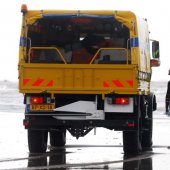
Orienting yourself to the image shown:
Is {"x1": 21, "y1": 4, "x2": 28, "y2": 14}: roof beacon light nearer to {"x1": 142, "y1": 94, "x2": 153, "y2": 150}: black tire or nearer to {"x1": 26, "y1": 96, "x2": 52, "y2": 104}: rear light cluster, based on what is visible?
{"x1": 26, "y1": 96, "x2": 52, "y2": 104}: rear light cluster

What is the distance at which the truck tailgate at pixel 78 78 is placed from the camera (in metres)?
14.7

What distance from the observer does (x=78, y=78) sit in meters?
14.8

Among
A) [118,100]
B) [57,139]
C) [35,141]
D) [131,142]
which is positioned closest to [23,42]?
[35,141]

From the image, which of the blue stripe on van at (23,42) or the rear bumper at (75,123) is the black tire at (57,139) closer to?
the rear bumper at (75,123)

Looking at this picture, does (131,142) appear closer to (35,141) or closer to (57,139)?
(35,141)

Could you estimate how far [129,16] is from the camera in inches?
602

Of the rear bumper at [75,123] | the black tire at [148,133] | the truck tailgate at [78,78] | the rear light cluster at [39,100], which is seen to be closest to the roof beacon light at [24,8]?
the truck tailgate at [78,78]

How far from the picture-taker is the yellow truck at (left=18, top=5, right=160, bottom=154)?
48.5 feet

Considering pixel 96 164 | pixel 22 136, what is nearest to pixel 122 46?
pixel 96 164

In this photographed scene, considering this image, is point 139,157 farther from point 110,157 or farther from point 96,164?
point 96,164

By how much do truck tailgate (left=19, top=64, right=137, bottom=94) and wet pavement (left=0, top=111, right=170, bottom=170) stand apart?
1.23 metres

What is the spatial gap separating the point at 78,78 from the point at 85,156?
1.44 metres

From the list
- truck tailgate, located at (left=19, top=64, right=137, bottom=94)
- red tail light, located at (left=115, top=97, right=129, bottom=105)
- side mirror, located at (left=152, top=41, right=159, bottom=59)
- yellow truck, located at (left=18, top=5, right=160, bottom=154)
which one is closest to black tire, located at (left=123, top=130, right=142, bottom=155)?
yellow truck, located at (left=18, top=5, right=160, bottom=154)

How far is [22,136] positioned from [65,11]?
593cm
